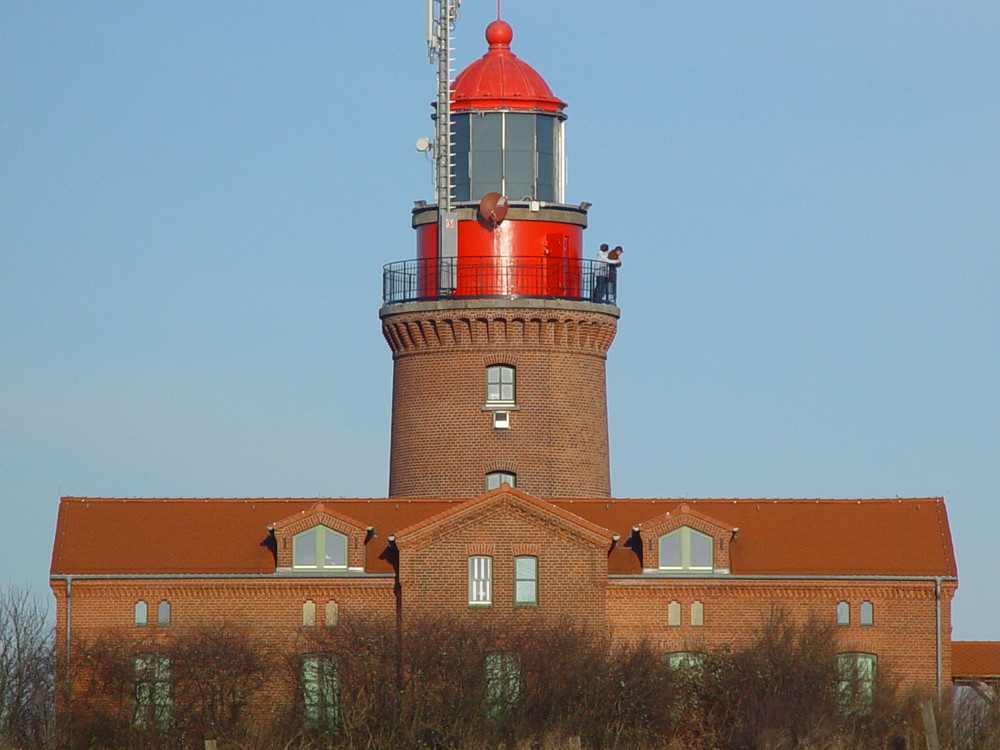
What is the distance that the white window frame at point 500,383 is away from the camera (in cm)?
8194

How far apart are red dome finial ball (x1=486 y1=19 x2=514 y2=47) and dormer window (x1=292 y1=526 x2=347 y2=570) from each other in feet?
40.8

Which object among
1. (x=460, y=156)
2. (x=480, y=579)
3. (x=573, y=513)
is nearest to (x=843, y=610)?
(x=573, y=513)

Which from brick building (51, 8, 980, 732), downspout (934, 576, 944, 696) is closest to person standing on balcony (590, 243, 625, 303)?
brick building (51, 8, 980, 732)

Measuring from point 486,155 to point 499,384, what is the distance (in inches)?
213

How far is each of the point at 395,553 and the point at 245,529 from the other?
3870mm

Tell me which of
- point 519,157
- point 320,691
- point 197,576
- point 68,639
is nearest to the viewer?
point 320,691

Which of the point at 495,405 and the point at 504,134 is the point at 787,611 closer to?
the point at 495,405

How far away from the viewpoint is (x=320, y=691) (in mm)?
73562

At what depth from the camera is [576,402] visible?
82375mm

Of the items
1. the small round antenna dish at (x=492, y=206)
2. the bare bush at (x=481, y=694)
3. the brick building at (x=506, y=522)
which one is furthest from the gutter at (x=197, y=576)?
the small round antenna dish at (x=492, y=206)

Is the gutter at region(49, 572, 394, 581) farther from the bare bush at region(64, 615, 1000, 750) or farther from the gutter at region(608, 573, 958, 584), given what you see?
the gutter at region(608, 573, 958, 584)

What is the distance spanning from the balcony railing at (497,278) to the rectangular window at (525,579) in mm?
6836

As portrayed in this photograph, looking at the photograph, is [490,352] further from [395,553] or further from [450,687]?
[450,687]

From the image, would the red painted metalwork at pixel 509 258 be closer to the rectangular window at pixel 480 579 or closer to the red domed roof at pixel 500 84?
the red domed roof at pixel 500 84
